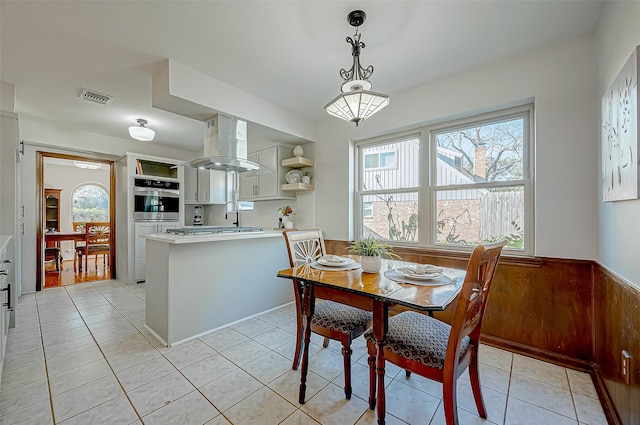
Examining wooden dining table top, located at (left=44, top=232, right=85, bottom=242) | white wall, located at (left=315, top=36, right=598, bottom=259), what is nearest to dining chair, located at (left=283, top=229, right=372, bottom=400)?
white wall, located at (left=315, top=36, right=598, bottom=259)

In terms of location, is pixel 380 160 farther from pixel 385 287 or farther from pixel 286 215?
pixel 385 287

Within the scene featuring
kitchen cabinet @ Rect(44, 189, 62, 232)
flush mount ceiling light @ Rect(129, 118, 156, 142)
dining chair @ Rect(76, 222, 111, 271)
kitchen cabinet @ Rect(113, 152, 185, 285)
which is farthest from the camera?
kitchen cabinet @ Rect(44, 189, 62, 232)

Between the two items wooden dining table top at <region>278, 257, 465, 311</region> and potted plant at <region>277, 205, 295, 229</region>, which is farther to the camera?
potted plant at <region>277, 205, 295, 229</region>

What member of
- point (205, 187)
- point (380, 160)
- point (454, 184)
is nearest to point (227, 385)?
point (454, 184)

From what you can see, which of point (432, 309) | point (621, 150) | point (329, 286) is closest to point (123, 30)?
point (329, 286)

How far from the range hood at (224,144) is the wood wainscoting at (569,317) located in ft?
7.91

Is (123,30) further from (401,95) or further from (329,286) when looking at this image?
(401,95)

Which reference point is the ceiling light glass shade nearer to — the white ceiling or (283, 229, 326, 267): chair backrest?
the white ceiling

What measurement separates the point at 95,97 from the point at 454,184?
4.08 meters

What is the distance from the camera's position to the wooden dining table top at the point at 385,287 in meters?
1.22

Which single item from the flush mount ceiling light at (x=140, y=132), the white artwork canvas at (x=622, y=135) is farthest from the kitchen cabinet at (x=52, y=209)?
the white artwork canvas at (x=622, y=135)

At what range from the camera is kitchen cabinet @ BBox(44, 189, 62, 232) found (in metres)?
6.61

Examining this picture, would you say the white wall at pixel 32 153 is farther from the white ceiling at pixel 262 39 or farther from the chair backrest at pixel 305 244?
the chair backrest at pixel 305 244

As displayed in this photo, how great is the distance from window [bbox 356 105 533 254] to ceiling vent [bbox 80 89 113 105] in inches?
119
